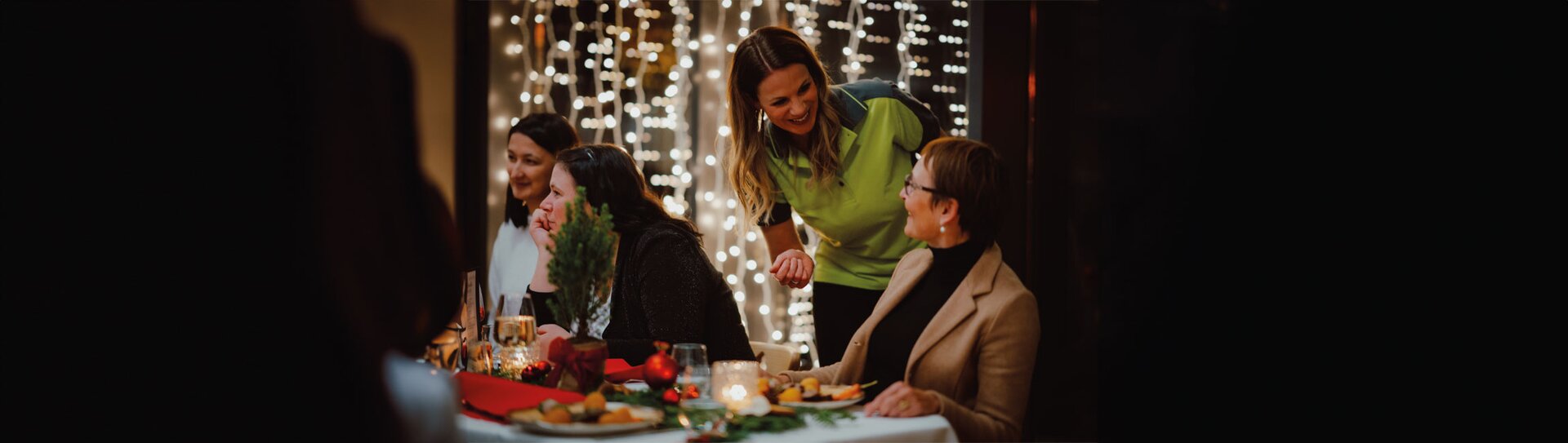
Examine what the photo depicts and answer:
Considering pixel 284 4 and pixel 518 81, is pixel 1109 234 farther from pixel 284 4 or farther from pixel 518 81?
pixel 518 81

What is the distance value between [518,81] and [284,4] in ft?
9.09

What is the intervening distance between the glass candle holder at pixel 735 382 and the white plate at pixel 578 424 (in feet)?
0.51

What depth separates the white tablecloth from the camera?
1.55m

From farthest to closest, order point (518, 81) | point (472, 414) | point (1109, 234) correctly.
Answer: point (518, 81), point (1109, 234), point (472, 414)

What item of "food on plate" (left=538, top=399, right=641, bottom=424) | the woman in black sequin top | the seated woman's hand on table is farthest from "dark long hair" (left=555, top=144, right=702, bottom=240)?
"food on plate" (left=538, top=399, right=641, bottom=424)

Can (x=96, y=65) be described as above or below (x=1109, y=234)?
above

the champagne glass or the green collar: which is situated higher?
the green collar

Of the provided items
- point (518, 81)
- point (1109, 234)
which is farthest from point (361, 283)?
point (518, 81)

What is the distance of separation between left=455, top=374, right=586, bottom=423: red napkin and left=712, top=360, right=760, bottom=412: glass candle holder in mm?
225

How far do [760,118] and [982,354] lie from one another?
2.98ft

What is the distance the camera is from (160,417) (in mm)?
1191

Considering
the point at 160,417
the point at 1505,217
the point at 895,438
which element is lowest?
the point at 895,438

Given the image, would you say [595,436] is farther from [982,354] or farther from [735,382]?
[982,354]

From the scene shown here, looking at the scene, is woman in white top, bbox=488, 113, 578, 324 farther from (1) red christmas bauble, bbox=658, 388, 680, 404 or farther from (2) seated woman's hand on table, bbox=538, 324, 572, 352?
(1) red christmas bauble, bbox=658, 388, 680, 404
